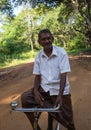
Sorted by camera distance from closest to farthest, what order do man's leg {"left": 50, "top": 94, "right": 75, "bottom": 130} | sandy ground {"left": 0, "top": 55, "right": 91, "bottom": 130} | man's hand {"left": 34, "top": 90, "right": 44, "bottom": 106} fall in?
man's leg {"left": 50, "top": 94, "right": 75, "bottom": 130} → man's hand {"left": 34, "top": 90, "right": 44, "bottom": 106} → sandy ground {"left": 0, "top": 55, "right": 91, "bottom": 130}

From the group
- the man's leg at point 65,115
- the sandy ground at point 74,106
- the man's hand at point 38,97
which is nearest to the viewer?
the man's leg at point 65,115

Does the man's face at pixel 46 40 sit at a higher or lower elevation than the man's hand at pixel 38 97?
higher

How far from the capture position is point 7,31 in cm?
5288

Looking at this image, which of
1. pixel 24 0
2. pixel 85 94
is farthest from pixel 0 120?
pixel 24 0

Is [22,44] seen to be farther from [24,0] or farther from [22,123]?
[22,123]

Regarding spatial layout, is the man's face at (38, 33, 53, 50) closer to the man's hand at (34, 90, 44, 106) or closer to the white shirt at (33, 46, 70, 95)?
the white shirt at (33, 46, 70, 95)

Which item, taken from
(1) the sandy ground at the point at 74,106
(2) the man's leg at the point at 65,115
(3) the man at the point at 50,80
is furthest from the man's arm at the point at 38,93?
(1) the sandy ground at the point at 74,106

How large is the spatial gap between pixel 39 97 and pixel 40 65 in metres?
0.42

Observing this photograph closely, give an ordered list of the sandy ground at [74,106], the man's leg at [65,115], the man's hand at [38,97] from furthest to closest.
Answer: the sandy ground at [74,106] → the man's hand at [38,97] → the man's leg at [65,115]

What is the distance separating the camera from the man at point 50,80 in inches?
145

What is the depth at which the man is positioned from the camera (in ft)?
12.1

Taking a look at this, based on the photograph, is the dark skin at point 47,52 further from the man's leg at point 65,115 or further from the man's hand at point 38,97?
the man's leg at point 65,115

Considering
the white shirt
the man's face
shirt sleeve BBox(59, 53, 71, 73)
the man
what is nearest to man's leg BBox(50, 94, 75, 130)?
the man

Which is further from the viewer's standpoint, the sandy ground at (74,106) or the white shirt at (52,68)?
the sandy ground at (74,106)
